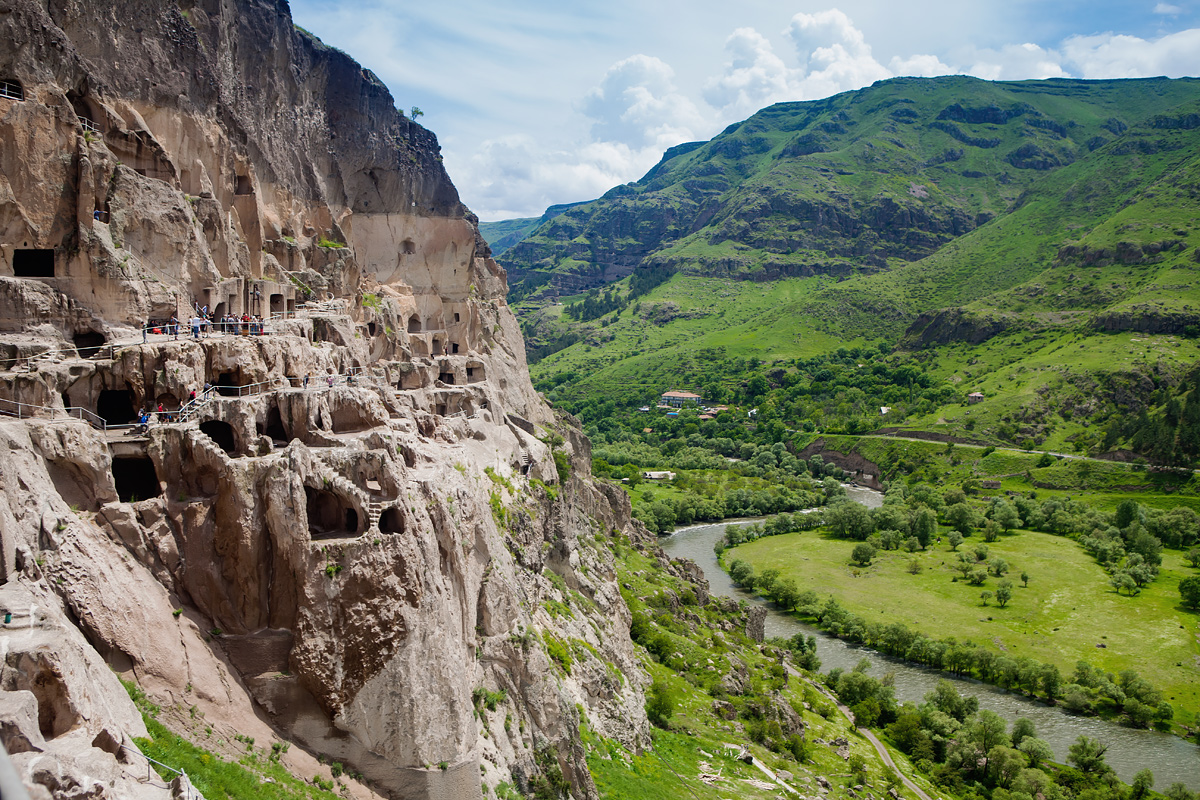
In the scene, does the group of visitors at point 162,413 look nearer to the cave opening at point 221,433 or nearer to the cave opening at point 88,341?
the cave opening at point 221,433

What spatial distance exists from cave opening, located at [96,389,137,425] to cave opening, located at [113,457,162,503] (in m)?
3.06

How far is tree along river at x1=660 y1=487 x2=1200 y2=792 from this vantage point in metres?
68.1

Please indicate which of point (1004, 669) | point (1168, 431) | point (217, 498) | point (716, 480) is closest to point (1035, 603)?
point (1004, 669)

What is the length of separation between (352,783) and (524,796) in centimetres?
779

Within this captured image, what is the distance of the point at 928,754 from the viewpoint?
219ft

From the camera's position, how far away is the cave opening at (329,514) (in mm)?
28188

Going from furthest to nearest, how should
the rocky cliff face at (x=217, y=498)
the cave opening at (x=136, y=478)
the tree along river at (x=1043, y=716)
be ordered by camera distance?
the tree along river at (x=1043, y=716)
the cave opening at (x=136, y=478)
the rocky cliff face at (x=217, y=498)

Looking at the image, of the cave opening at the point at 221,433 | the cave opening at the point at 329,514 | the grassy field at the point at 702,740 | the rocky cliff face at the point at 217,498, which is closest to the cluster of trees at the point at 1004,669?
the grassy field at the point at 702,740

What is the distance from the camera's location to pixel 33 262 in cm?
3203

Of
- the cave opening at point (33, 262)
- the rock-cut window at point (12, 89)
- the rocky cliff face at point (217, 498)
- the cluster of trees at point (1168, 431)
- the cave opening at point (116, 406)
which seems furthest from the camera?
the cluster of trees at point (1168, 431)

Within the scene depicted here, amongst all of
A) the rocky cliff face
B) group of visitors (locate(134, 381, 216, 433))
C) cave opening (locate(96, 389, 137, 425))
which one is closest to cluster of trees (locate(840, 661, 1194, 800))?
the rocky cliff face

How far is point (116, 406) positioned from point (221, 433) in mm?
3844

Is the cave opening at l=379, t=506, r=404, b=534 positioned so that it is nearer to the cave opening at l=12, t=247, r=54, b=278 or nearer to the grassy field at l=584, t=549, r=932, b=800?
the cave opening at l=12, t=247, r=54, b=278

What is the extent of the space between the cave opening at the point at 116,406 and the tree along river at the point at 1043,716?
71.0 metres
